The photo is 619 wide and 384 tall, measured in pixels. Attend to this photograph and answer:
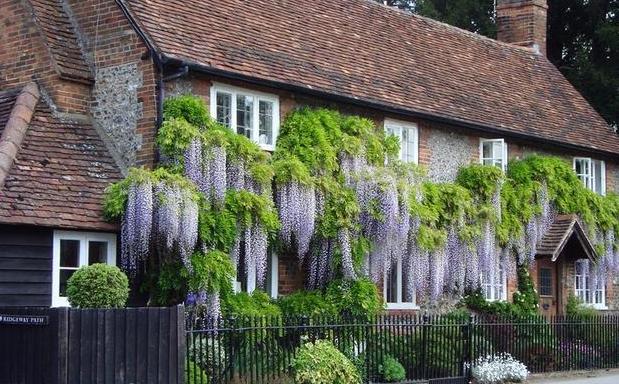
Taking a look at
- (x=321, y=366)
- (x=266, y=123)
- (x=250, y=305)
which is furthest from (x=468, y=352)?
(x=266, y=123)

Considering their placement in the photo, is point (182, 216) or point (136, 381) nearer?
point (136, 381)

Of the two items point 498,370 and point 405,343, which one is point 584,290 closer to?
point 498,370

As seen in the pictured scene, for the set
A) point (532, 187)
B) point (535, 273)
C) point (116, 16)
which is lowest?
point (535, 273)

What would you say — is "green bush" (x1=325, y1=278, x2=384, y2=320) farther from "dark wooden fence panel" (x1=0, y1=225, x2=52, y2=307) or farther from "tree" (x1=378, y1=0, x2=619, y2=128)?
"tree" (x1=378, y1=0, x2=619, y2=128)

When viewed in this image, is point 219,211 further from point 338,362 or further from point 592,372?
point 592,372

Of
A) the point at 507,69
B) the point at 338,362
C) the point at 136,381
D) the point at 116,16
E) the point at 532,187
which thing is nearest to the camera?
the point at 136,381

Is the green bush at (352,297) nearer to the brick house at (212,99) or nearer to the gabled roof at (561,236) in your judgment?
the brick house at (212,99)

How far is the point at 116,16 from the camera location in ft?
→ 62.1

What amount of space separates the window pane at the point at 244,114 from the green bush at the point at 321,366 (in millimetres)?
4927

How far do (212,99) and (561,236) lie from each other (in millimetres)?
10486

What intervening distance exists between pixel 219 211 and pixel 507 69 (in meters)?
14.4

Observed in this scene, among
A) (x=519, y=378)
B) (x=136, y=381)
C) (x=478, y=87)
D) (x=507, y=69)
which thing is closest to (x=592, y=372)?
(x=519, y=378)

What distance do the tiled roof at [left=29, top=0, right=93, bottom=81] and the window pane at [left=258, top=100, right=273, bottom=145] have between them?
3.21 meters

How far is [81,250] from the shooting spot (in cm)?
1705
